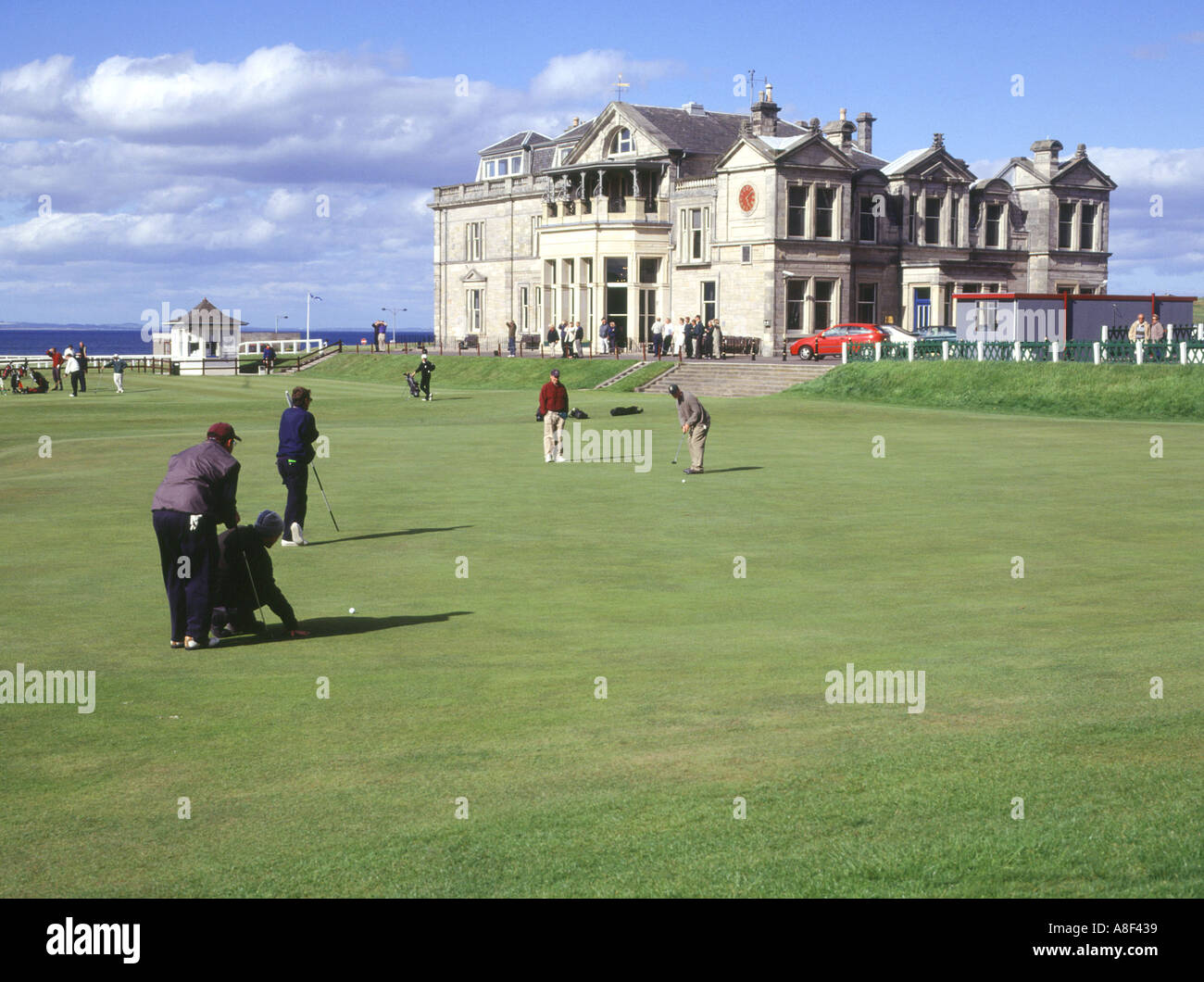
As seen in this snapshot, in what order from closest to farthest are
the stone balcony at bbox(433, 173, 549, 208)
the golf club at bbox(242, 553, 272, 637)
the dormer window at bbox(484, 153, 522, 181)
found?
the golf club at bbox(242, 553, 272, 637), the stone balcony at bbox(433, 173, 549, 208), the dormer window at bbox(484, 153, 522, 181)

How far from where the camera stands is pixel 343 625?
13.0 m

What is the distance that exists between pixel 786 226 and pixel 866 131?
55.1ft

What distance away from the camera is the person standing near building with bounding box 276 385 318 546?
1764 cm

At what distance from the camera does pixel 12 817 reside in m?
7.58

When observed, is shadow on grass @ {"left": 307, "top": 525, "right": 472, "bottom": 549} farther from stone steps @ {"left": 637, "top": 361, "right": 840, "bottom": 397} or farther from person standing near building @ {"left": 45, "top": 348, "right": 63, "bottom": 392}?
person standing near building @ {"left": 45, "top": 348, "right": 63, "bottom": 392}

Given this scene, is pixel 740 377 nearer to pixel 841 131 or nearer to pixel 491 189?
pixel 841 131

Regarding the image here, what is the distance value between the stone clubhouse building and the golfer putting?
53.2 m

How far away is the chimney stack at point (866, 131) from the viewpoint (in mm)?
76812

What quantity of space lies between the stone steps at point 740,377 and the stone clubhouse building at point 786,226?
9.92 m

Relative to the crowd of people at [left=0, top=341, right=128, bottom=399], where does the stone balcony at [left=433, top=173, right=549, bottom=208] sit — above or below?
above

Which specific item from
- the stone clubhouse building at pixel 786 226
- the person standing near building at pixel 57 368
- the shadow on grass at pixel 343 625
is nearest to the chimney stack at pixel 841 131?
the stone clubhouse building at pixel 786 226

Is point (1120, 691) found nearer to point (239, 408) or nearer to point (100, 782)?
point (100, 782)

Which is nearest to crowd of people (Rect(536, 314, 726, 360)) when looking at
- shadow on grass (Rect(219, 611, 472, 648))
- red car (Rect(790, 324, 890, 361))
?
red car (Rect(790, 324, 890, 361))

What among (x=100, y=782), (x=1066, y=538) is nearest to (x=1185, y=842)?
(x=100, y=782)
